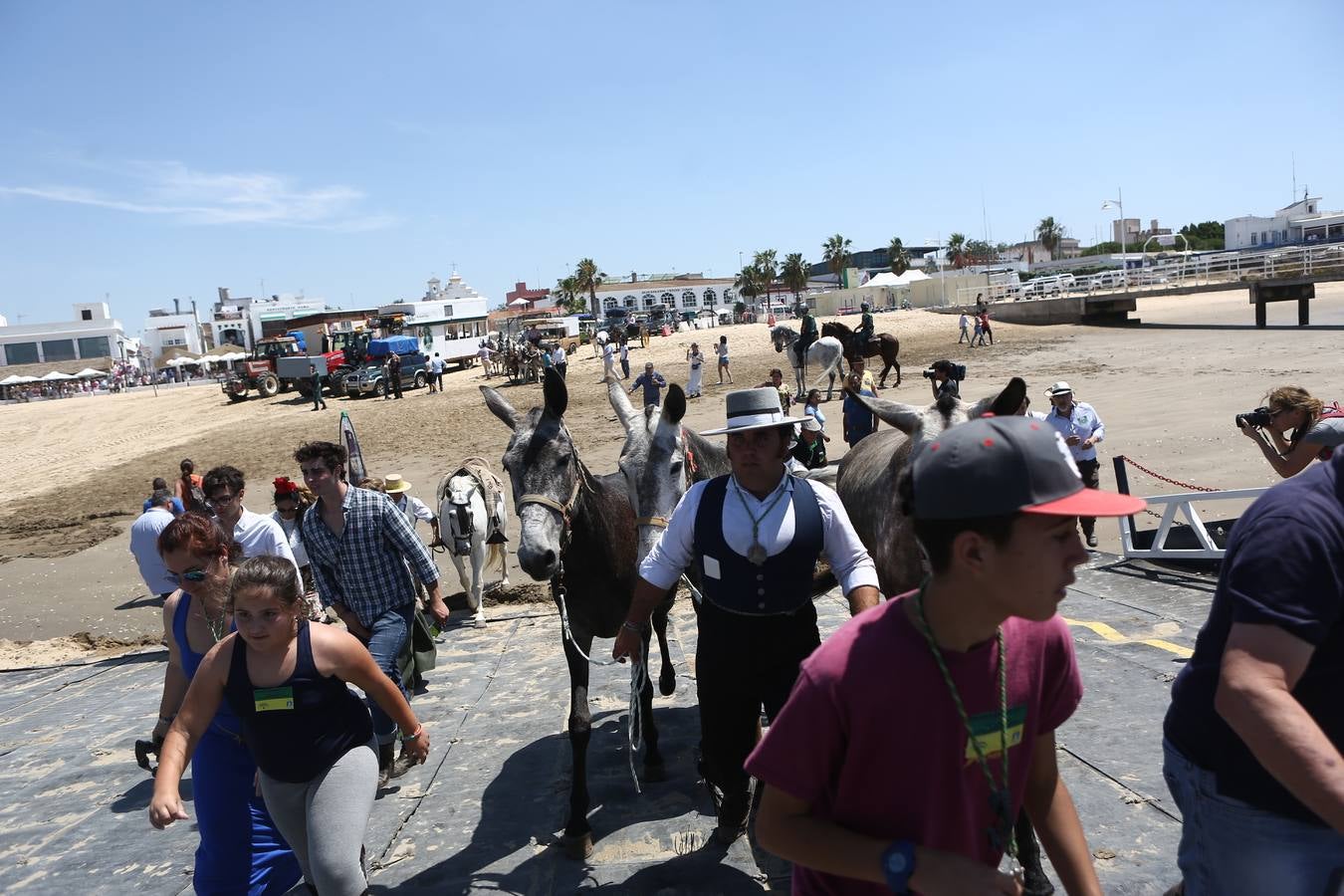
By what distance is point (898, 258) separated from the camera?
101562 mm

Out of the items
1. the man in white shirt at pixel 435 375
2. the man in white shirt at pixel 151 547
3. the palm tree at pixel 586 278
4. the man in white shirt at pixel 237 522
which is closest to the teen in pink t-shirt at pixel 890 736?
the man in white shirt at pixel 237 522

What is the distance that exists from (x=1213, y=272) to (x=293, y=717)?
169 feet

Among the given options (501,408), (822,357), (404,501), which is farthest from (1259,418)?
(822,357)

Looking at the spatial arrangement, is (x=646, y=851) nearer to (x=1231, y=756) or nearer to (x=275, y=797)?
(x=275, y=797)

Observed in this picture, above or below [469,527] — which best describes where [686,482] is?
above

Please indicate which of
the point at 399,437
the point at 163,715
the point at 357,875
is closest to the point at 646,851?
the point at 357,875

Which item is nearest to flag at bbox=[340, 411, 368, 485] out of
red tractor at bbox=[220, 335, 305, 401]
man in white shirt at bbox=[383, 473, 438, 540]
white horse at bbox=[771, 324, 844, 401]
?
man in white shirt at bbox=[383, 473, 438, 540]

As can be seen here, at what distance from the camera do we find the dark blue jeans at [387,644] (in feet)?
15.9

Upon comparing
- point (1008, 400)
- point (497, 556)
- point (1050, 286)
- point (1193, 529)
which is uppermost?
point (1050, 286)

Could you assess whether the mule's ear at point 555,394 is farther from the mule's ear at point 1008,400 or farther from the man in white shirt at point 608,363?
the mule's ear at point 1008,400

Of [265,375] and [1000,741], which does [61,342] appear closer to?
[265,375]

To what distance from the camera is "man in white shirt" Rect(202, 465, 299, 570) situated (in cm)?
545

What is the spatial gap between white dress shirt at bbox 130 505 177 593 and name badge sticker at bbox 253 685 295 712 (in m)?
6.91

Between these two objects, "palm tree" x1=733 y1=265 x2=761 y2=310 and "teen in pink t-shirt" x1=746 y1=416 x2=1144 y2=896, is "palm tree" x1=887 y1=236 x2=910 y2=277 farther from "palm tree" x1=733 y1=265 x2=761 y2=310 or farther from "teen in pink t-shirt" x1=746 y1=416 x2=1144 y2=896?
"teen in pink t-shirt" x1=746 y1=416 x2=1144 y2=896
